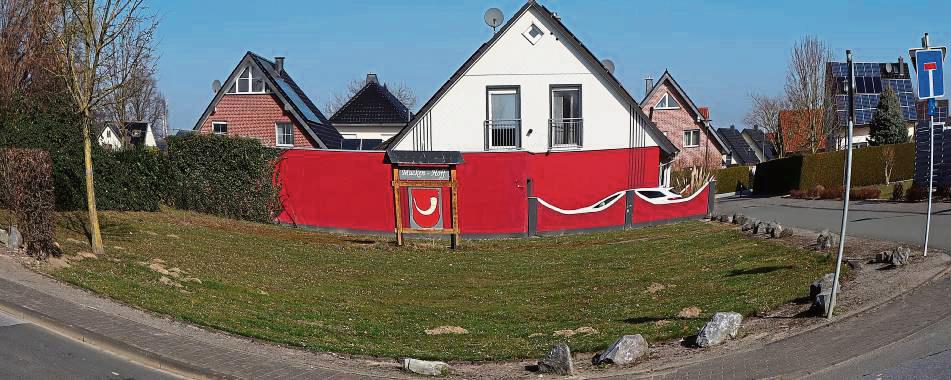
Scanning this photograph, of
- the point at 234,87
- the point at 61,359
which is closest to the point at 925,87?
the point at 61,359

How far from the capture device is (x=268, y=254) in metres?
19.6

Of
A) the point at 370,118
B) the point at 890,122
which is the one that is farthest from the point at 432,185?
the point at 890,122

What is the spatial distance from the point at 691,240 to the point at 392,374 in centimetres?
1349

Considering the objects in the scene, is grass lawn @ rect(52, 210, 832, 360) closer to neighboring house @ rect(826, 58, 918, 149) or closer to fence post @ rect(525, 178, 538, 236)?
fence post @ rect(525, 178, 538, 236)

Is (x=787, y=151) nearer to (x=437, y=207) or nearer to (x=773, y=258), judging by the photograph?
(x=437, y=207)

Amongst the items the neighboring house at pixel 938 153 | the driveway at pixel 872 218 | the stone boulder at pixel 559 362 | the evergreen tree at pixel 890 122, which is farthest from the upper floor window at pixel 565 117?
the evergreen tree at pixel 890 122

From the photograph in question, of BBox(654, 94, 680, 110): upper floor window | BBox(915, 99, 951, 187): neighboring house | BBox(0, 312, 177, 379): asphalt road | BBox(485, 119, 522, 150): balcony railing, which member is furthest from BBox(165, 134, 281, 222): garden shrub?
BBox(654, 94, 680, 110): upper floor window

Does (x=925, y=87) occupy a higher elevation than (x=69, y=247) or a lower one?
higher

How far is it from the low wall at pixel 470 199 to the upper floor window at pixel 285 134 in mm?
14442

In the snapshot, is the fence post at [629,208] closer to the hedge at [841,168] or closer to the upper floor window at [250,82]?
the hedge at [841,168]

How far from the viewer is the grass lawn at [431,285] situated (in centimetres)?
1198

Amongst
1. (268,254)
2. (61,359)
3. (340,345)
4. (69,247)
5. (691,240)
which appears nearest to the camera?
(61,359)

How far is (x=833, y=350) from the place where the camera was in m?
9.36

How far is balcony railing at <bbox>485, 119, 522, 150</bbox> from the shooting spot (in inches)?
1240
